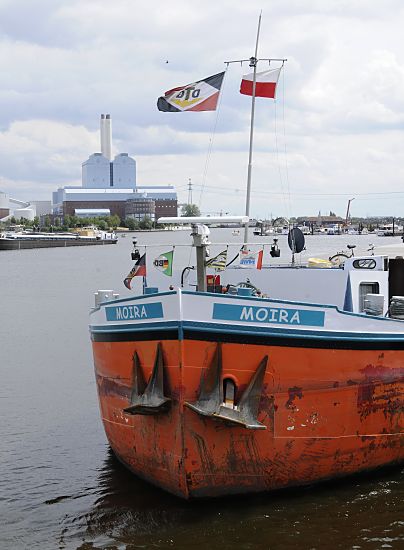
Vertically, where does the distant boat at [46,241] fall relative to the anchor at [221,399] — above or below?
below

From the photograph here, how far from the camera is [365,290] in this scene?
50.9 feet

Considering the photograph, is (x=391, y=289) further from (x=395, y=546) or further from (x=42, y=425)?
(x=42, y=425)

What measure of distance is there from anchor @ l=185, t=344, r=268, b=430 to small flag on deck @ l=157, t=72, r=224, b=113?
717cm

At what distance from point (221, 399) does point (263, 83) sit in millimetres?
10704

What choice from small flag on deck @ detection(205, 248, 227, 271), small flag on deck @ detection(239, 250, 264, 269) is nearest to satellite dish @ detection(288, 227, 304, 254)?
small flag on deck @ detection(239, 250, 264, 269)

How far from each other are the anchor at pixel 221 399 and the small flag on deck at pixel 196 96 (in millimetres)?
7173

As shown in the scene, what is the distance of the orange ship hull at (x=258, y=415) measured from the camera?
1166 centimetres

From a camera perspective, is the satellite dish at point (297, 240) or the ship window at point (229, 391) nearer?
the ship window at point (229, 391)

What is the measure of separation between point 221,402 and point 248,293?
79.7 inches

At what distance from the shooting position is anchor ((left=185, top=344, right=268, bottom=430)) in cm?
1151

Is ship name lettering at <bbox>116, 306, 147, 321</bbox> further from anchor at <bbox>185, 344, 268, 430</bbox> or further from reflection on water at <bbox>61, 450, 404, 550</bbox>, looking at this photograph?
reflection on water at <bbox>61, 450, 404, 550</bbox>

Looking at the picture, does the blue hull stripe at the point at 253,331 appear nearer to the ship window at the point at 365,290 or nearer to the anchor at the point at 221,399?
the anchor at the point at 221,399

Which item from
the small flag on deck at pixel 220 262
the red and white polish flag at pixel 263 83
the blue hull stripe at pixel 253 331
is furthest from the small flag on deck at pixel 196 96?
the blue hull stripe at pixel 253 331

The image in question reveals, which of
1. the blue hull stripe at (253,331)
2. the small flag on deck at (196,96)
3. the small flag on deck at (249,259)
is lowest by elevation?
the blue hull stripe at (253,331)
